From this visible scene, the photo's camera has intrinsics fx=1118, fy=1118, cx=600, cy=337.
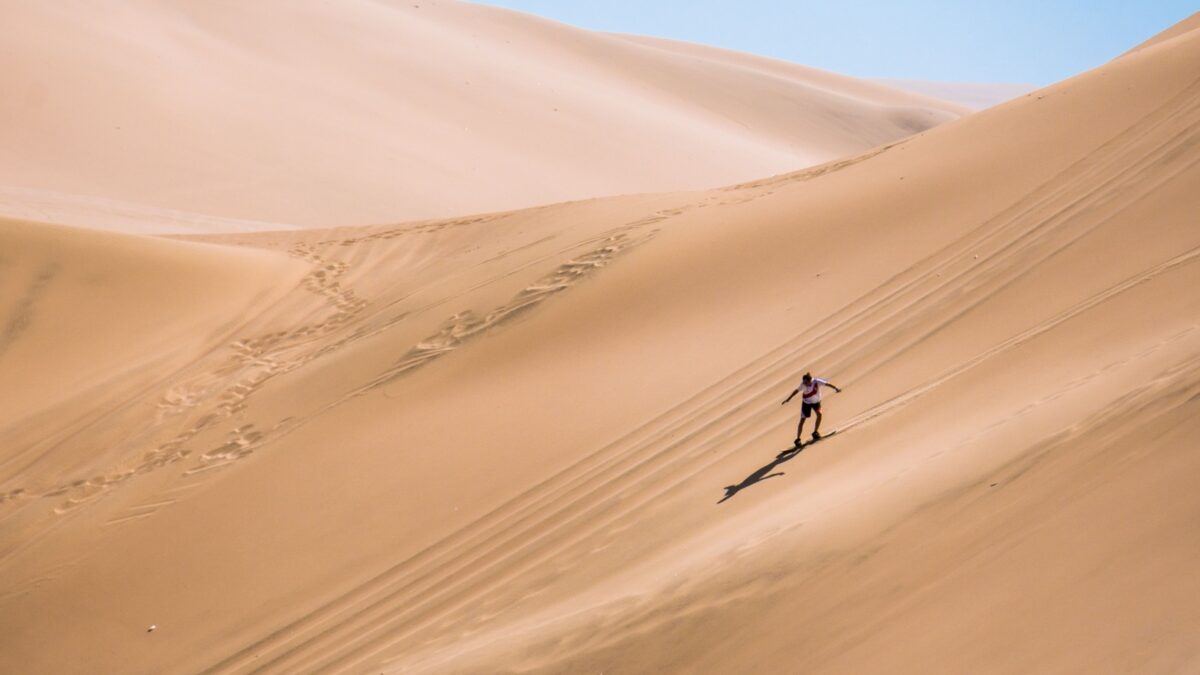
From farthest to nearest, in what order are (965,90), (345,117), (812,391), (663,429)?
(965,90) → (345,117) → (663,429) → (812,391)

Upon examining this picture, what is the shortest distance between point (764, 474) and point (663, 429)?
51.6 inches

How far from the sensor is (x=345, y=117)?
31.7 m

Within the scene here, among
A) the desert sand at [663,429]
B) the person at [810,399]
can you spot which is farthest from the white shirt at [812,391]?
the desert sand at [663,429]

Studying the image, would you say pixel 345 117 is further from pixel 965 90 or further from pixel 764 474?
pixel 965 90

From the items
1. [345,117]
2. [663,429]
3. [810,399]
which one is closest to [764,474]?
[810,399]

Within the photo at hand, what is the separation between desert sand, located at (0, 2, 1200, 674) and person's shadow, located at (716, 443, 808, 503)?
0.07 meters

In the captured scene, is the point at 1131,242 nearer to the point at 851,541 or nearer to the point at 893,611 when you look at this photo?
the point at 851,541

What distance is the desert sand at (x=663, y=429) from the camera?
4.71 m

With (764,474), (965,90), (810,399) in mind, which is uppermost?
(965,90)

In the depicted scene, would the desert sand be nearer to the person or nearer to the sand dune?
the person

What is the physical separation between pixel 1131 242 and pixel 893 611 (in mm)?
5119

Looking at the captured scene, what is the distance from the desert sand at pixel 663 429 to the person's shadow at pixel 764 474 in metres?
0.07

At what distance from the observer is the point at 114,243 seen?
554 inches

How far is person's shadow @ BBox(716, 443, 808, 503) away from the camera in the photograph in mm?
7102
